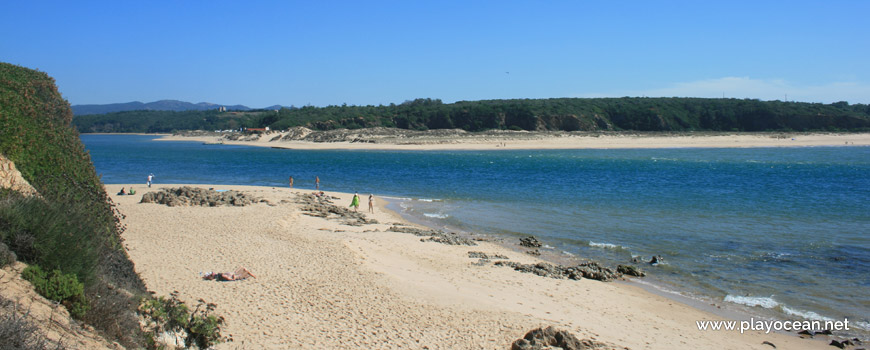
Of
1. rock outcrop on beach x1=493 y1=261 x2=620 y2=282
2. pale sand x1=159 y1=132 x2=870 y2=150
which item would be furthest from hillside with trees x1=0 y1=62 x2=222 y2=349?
pale sand x1=159 y1=132 x2=870 y2=150

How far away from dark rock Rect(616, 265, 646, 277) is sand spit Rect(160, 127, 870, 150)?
51884 millimetres

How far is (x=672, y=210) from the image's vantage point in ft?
72.1

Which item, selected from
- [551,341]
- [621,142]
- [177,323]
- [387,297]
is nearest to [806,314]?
[551,341]

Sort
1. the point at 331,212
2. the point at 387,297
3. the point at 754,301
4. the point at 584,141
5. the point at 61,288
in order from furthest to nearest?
the point at 584,141 → the point at 331,212 → the point at 754,301 → the point at 387,297 → the point at 61,288

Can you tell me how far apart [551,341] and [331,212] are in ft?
44.9

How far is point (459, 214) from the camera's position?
21438 mm

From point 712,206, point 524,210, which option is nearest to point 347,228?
point 524,210

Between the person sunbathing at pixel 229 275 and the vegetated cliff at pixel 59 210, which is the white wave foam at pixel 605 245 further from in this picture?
the vegetated cliff at pixel 59 210

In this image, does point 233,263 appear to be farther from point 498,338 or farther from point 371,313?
point 498,338

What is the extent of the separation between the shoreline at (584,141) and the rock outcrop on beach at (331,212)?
44167 millimetres

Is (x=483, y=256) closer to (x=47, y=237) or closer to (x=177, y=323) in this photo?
(x=177, y=323)

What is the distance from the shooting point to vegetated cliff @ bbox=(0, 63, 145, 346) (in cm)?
556

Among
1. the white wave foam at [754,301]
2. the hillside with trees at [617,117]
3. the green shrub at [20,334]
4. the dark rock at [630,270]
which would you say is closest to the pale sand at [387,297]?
the dark rock at [630,270]

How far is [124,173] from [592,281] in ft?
119
